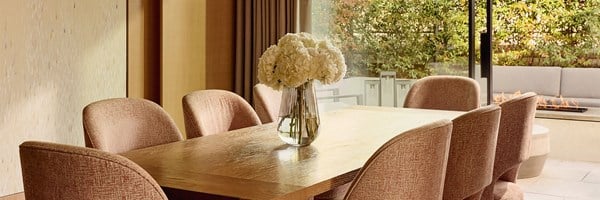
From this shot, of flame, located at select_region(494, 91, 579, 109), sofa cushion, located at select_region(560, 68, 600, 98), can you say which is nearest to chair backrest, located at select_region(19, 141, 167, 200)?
flame, located at select_region(494, 91, 579, 109)

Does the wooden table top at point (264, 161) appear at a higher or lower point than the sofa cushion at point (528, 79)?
lower

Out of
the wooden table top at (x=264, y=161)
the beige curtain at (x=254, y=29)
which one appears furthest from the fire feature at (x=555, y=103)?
the wooden table top at (x=264, y=161)

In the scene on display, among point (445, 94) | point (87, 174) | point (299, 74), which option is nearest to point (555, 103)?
point (445, 94)

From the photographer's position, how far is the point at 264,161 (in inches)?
95.9

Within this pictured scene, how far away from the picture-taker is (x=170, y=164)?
2367 mm

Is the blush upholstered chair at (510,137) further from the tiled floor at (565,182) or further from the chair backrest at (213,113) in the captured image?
the tiled floor at (565,182)

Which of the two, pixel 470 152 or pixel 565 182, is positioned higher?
pixel 470 152

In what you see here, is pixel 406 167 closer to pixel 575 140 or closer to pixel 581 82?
pixel 575 140

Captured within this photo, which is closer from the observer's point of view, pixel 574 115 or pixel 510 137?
pixel 510 137

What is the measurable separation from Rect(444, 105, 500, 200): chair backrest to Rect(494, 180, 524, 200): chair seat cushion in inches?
18.5

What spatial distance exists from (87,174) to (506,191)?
1.92 metres

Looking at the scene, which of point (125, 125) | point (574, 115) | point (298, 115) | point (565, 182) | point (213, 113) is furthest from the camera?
point (574, 115)

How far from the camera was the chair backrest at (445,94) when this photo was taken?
4336mm

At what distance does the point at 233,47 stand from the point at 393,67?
1264 mm
